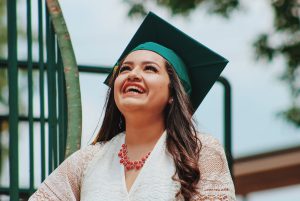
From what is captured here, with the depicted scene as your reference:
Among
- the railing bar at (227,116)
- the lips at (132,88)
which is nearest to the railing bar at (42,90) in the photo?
the lips at (132,88)

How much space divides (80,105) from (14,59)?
0.38 meters

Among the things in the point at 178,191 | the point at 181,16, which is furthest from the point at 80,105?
the point at 181,16

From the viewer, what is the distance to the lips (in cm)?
468

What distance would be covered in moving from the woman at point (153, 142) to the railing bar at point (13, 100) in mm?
607

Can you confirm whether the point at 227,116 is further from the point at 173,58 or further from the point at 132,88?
the point at 132,88

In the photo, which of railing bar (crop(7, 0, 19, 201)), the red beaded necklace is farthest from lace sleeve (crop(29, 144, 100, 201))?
railing bar (crop(7, 0, 19, 201))

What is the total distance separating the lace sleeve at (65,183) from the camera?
4785mm

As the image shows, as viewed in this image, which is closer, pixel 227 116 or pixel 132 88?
pixel 132 88

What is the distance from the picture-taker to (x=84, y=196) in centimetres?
471

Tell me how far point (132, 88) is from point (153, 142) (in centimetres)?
25

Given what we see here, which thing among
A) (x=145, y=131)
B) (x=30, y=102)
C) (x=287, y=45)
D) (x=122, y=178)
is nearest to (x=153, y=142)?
(x=145, y=131)

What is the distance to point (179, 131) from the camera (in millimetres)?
4746

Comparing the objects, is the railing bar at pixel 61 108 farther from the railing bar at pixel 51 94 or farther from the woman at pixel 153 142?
the woman at pixel 153 142

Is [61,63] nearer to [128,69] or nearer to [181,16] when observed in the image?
[128,69]
